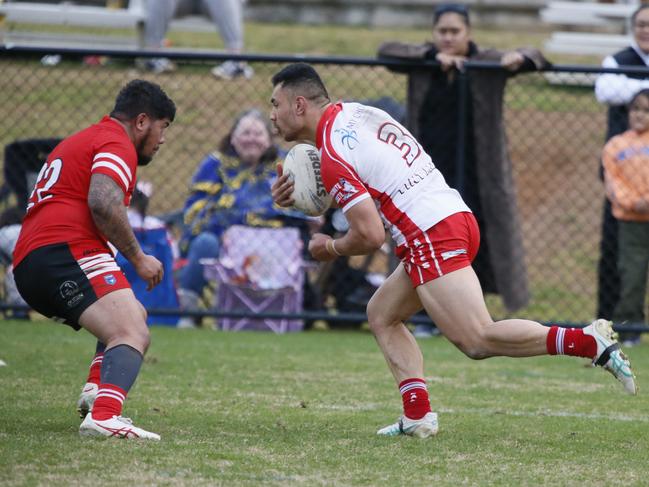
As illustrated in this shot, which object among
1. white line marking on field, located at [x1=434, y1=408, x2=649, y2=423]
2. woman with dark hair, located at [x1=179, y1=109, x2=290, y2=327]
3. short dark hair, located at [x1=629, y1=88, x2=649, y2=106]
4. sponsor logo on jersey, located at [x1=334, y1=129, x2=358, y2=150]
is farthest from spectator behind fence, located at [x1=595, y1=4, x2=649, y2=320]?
sponsor logo on jersey, located at [x1=334, y1=129, x2=358, y2=150]

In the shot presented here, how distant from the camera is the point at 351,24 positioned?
20734 millimetres

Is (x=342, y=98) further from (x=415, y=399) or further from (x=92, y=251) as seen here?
(x=92, y=251)

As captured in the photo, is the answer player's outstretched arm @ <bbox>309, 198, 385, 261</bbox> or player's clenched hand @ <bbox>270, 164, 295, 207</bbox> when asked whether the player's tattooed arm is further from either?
player's outstretched arm @ <bbox>309, 198, 385, 261</bbox>

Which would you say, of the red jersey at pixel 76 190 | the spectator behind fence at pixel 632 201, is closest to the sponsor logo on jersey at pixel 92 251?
the red jersey at pixel 76 190

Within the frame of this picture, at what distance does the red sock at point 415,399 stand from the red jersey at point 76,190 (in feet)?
4.90

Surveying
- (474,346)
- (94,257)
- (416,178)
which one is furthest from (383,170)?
(94,257)

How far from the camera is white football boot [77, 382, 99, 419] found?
18.7ft

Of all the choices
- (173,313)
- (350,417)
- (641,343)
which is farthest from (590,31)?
(350,417)

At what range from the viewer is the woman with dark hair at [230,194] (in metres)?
9.76

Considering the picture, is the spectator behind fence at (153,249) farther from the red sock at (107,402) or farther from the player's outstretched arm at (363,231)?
the player's outstretched arm at (363,231)

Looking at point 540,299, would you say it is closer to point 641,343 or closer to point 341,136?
point 641,343

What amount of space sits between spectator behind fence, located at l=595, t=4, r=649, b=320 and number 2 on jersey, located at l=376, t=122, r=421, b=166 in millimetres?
4012

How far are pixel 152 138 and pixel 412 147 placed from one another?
1.19 metres

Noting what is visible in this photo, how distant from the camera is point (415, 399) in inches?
221
